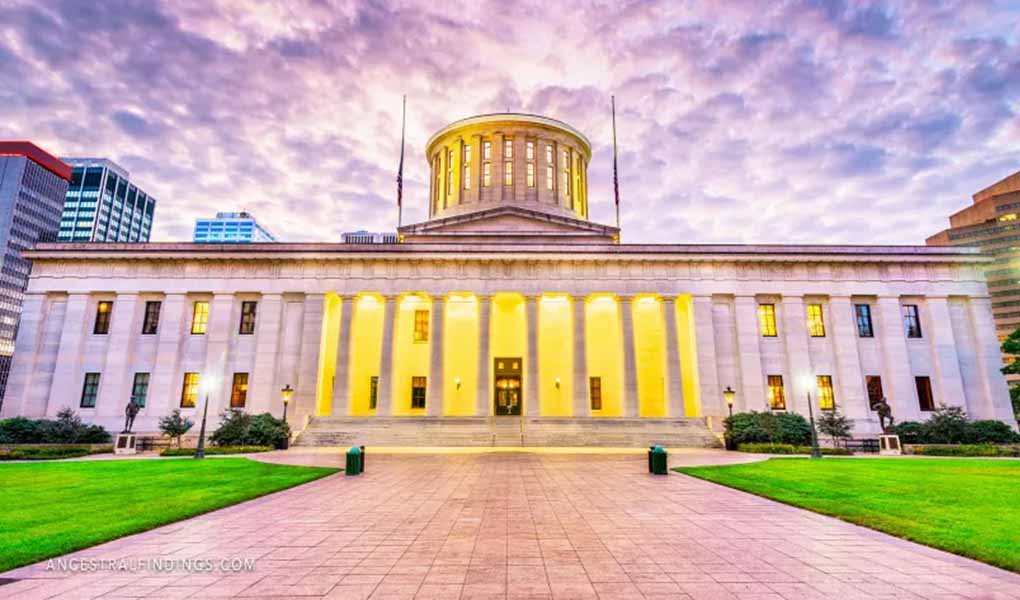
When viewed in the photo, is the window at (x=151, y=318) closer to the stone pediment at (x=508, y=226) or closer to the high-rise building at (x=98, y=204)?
the stone pediment at (x=508, y=226)

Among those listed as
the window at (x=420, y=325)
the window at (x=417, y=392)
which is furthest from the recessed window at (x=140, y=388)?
the window at (x=420, y=325)

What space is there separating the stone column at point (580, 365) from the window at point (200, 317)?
85.6 feet

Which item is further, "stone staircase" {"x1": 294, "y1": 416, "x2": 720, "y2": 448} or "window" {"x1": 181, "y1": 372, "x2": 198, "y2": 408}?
"window" {"x1": 181, "y1": 372, "x2": 198, "y2": 408}

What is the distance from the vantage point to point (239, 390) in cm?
3453

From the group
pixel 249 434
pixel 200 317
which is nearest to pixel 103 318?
pixel 200 317

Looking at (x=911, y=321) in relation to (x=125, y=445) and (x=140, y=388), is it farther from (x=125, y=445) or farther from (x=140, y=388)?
(x=140, y=388)

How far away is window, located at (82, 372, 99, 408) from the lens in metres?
34.2

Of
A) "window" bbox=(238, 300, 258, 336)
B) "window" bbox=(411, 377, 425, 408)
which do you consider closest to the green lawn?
"window" bbox=(238, 300, 258, 336)

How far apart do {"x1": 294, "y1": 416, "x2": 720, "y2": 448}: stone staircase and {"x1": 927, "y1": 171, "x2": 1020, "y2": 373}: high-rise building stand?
124622 millimetres

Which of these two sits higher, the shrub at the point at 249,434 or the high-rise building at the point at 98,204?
the high-rise building at the point at 98,204

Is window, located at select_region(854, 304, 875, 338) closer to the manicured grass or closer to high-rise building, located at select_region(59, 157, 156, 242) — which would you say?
Answer: the manicured grass

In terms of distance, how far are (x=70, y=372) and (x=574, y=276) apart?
116ft

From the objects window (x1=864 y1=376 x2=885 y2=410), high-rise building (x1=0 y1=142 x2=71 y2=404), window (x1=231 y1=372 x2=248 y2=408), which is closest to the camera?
window (x1=864 y1=376 x2=885 y2=410)

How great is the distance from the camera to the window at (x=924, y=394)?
33.9 m
